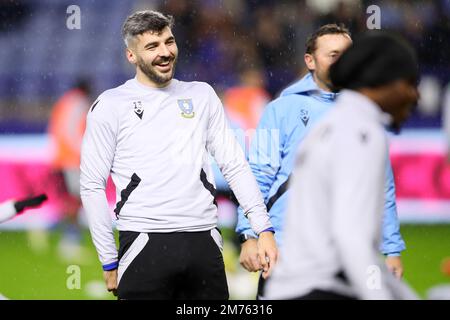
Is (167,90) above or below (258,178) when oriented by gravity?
above

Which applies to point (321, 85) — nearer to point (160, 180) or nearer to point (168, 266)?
point (160, 180)

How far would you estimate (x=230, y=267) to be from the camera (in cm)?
779

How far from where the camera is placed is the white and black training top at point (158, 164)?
424 cm

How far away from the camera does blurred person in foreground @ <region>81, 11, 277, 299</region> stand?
167 inches

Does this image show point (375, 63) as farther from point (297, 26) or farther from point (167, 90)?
point (297, 26)

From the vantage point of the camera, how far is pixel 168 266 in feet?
13.9

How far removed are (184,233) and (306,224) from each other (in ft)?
5.18

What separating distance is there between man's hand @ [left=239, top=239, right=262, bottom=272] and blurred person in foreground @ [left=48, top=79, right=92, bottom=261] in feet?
15.6

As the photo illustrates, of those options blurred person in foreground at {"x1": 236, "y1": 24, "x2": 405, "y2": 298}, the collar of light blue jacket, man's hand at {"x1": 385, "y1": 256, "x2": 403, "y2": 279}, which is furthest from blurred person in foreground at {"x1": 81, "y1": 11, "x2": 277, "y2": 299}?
man's hand at {"x1": 385, "y1": 256, "x2": 403, "y2": 279}

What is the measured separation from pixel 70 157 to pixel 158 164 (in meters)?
5.01

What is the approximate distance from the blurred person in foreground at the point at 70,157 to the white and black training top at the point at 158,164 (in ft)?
15.6

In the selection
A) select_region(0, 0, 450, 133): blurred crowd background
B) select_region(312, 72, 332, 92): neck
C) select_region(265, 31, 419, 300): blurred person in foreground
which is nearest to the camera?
select_region(265, 31, 419, 300): blurred person in foreground

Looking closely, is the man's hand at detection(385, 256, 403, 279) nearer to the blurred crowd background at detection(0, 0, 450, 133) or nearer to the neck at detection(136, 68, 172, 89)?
the neck at detection(136, 68, 172, 89)
